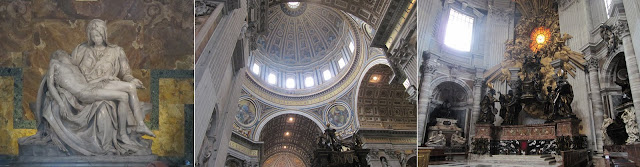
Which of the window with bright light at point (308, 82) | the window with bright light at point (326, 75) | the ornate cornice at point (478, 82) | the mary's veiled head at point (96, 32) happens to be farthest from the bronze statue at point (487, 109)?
the window with bright light at point (308, 82)

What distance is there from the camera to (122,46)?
5320 millimetres

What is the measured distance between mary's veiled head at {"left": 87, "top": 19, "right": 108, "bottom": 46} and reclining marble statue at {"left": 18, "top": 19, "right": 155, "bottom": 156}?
0.01 m

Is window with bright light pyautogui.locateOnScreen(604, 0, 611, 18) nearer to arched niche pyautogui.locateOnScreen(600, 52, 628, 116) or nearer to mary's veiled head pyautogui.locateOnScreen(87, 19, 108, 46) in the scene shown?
arched niche pyautogui.locateOnScreen(600, 52, 628, 116)

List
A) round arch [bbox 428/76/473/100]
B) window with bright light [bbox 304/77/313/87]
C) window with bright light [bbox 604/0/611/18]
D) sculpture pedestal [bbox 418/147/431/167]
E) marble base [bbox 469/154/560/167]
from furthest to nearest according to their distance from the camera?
window with bright light [bbox 304/77/313/87] → window with bright light [bbox 604/0/611/18] → marble base [bbox 469/154/560/167] → round arch [bbox 428/76/473/100] → sculpture pedestal [bbox 418/147/431/167]

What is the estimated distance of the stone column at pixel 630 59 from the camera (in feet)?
14.5

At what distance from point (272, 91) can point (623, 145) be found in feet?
57.8

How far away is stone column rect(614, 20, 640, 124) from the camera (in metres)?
4.41

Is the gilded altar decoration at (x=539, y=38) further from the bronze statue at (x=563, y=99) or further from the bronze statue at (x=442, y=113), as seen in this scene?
the bronze statue at (x=442, y=113)

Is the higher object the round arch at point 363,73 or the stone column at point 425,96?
the round arch at point 363,73

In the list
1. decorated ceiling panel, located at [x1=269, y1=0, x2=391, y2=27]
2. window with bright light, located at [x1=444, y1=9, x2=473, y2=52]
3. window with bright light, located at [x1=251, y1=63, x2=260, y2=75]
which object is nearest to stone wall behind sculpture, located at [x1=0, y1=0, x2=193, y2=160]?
window with bright light, located at [x1=444, y1=9, x2=473, y2=52]

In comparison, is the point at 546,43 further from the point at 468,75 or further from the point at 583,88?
the point at 468,75

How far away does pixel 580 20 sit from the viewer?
4.86m

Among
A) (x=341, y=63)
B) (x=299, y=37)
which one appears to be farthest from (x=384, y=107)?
(x=299, y=37)

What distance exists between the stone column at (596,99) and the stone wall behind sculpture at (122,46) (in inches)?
176
